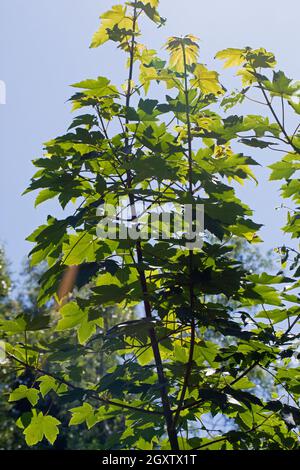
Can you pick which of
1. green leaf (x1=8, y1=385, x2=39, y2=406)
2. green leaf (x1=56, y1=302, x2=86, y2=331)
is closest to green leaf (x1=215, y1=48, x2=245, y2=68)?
green leaf (x1=56, y1=302, x2=86, y2=331)

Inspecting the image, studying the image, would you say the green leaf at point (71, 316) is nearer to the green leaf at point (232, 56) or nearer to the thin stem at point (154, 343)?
the thin stem at point (154, 343)

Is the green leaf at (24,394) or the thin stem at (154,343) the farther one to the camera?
the green leaf at (24,394)

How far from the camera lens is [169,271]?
3.20 meters

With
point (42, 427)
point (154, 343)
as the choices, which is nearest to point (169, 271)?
point (154, 343)

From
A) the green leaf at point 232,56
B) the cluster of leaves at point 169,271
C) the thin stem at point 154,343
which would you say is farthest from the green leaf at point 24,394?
the green leaf at point 232,56

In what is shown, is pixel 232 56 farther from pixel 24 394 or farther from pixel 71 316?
pixel 24 394

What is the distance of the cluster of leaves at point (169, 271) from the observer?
2.89 meters

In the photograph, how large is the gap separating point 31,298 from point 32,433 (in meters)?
26.2

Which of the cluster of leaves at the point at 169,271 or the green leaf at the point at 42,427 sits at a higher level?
the cluster of leaves at the point at 169,271

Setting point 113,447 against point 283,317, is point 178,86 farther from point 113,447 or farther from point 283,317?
point 113,447

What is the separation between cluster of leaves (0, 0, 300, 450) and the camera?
9.49 feet

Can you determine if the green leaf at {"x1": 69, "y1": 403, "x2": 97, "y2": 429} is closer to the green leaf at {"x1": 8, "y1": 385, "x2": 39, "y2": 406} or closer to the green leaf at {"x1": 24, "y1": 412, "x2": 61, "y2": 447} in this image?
the green leaf at {"x1": 24, "y1": 412, "x2": 61, "y2": 447}
